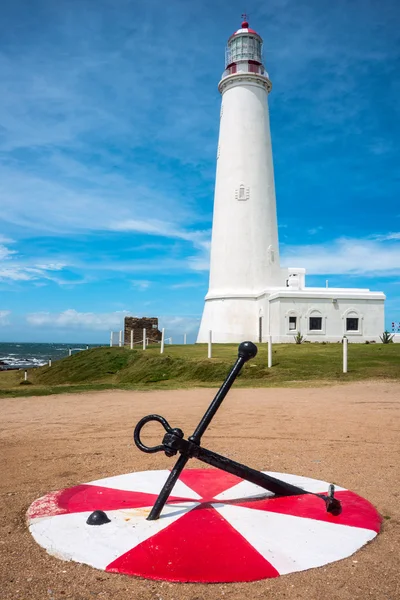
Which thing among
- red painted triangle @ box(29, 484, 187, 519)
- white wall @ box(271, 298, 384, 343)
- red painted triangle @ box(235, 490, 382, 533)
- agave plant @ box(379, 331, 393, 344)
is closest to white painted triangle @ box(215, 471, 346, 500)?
red painted triangle @ box(235, 490, 382, 533)

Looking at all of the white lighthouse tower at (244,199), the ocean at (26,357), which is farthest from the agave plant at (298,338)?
the ocean at (26,357)

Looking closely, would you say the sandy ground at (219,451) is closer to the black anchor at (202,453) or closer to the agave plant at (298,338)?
the black anchor at (202,453)

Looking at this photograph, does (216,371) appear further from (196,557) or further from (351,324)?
(351,324)

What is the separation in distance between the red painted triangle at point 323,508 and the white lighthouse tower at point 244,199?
83.1ft

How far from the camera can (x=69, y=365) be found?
25.6 metres

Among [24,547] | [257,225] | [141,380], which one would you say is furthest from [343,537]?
[257,225]

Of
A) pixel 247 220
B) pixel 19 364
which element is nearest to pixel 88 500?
pixel 247 220

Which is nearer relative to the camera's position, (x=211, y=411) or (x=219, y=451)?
(x=211, y=411)

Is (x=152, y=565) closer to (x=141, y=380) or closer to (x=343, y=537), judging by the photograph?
(x=343, y=537)

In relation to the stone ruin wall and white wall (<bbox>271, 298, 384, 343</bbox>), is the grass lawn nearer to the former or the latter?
white wall (<bbox>271, 298, 384, 343</bbox>)

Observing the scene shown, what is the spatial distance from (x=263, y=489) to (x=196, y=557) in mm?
1392

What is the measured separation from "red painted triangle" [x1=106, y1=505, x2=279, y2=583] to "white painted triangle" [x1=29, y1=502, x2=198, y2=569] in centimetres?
8

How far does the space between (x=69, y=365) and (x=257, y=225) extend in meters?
13.1

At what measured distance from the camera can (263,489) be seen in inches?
163
